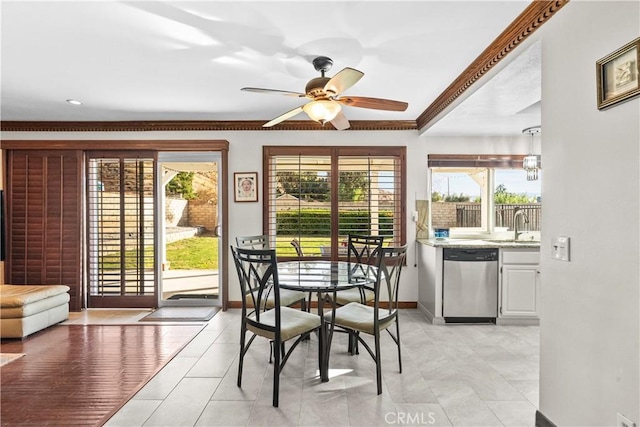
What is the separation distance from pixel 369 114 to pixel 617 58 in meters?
2.85

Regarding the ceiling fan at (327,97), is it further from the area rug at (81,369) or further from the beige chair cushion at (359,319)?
the area rug at (81,369)

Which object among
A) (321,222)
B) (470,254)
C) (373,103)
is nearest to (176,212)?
(321,222)

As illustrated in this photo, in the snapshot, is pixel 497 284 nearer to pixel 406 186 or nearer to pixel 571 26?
pixel 406 186

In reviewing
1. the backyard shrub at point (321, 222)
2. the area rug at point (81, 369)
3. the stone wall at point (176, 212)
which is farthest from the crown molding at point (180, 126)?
the area rug at point (81, 369)

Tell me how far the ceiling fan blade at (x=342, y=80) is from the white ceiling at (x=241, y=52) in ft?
1.09

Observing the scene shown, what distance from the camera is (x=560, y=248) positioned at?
184 centimetres

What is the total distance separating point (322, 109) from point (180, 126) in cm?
274

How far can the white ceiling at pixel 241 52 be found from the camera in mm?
2074

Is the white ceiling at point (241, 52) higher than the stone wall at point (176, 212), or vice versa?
the white ceiling at point (241, 52)

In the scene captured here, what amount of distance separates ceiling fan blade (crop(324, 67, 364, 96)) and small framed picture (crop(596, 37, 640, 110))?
3.88ft

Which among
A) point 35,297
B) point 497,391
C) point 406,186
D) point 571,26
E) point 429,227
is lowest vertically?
point 497,391

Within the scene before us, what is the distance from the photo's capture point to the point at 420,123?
4.45 m

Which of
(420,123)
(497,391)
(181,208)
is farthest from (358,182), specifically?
(497,391)

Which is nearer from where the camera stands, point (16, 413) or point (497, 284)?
point (16, 413)
